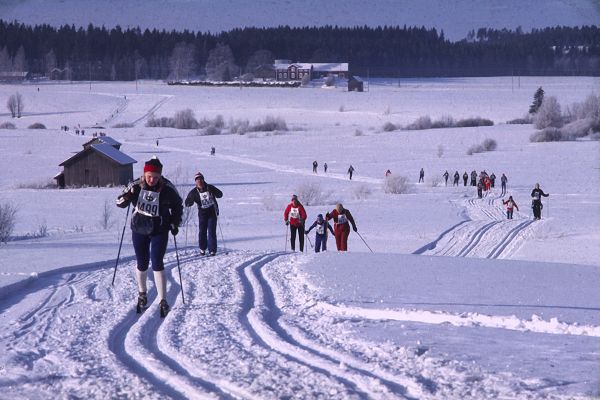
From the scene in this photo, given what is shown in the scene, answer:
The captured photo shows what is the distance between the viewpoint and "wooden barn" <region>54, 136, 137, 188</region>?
177 feet

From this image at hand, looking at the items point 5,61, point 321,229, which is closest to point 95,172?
point 321,229

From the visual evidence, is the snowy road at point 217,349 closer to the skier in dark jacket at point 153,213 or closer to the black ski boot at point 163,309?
the black ski boot at point 163,309

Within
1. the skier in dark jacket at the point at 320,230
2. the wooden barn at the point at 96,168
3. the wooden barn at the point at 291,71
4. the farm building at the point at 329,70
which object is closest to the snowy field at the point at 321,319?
the skier in dark jacket at the point at 320,230

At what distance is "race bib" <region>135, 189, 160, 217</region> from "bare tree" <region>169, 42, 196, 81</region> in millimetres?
157456

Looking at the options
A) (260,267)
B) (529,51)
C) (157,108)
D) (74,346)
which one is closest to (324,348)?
(74,346)

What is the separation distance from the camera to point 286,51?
6447 inches

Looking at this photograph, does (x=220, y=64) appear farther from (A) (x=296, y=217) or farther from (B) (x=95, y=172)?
(A) (x=296, y=217)

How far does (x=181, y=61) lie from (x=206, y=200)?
15430 centimetres

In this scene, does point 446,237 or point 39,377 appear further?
point 446,237

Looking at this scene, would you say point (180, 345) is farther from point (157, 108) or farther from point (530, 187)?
point (157, 108)

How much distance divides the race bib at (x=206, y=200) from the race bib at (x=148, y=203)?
504cm

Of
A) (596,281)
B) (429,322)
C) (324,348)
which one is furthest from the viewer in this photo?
(596,281)

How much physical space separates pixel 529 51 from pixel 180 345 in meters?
136

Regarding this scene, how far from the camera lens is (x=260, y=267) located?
38.1 ft
